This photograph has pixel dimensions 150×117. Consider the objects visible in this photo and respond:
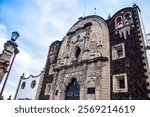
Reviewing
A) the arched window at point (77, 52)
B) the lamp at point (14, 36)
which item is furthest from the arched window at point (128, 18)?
the lamp at point (14, 36)

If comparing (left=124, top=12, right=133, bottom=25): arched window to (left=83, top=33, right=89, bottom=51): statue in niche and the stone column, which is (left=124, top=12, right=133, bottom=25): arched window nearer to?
(left=83, top=33, right=89, bottom=51): statue in niche

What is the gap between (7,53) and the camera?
5.67m

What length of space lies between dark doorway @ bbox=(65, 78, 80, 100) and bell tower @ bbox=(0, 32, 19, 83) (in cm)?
783

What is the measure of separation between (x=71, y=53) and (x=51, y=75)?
377 centimetres

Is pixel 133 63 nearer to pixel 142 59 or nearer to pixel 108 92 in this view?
pixel 142 59

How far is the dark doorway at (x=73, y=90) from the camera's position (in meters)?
12.4

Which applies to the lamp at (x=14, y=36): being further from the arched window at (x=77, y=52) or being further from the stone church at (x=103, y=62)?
the arched window at (x=77, y=52)

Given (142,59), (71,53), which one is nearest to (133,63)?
(142,59)

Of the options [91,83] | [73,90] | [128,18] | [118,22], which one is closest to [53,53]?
[73,90]

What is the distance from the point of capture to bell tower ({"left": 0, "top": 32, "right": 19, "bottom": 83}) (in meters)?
5.45

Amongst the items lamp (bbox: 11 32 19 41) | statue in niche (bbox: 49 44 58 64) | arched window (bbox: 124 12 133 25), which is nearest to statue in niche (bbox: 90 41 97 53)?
arched window (bbox: 124 12 133 25)

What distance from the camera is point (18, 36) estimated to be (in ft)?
19.9

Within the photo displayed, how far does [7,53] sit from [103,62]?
315 inches

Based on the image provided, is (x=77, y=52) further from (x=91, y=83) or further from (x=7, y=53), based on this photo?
(x=7, y=53)
